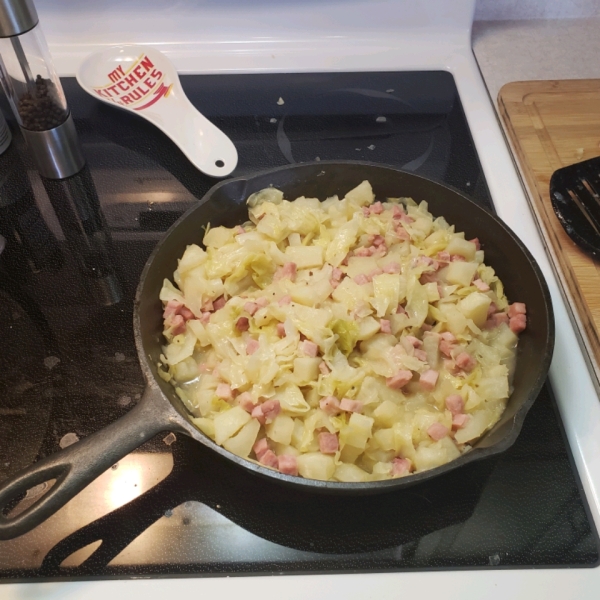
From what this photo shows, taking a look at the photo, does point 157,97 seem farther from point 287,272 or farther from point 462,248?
point 462,248

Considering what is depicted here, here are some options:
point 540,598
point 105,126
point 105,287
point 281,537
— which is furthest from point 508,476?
point 105,126

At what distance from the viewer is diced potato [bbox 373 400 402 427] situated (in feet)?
2.91

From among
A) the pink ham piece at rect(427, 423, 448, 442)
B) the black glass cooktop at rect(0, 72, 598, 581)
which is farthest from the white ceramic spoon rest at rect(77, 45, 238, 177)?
the pink ham piece at rect(427, 423, 448, 442)

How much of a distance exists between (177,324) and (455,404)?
1.63 feet

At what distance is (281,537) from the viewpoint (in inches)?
33.2

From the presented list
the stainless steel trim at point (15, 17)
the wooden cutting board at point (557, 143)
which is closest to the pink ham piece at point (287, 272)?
the wooden cutting board at point (557, 143)

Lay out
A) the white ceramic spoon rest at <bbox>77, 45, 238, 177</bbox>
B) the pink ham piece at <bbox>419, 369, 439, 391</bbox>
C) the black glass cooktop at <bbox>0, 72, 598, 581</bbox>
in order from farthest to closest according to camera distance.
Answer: the white ceramic spoon rest at <bbox>77, 45, 238, 177</bbox> < the pink ham piece at <bbox>419, 369, 439, 391</bbox> < the black glass cooktop at <bbox>0, 72, 598, 581</bbox>

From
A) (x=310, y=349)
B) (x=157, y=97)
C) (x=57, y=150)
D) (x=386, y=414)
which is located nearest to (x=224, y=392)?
(x=310, y=349)

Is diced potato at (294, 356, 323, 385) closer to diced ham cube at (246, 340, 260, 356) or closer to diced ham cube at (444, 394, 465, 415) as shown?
diced ham cube at (246, 340, 260, 356)

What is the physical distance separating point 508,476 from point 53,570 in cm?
71

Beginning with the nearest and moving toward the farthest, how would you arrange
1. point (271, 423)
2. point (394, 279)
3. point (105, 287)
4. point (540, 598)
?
1. point (540, 598)
2. point (271, 423)
3. point (394, 279)
4. point (105, 287)

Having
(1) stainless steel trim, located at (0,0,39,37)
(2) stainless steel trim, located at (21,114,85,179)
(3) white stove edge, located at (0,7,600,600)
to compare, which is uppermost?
(1) stainless steel trim, located at (0,0,39,37)

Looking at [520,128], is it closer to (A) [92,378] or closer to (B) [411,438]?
(B) [411,438]

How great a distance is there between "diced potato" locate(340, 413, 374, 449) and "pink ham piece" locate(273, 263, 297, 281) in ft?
1.05
